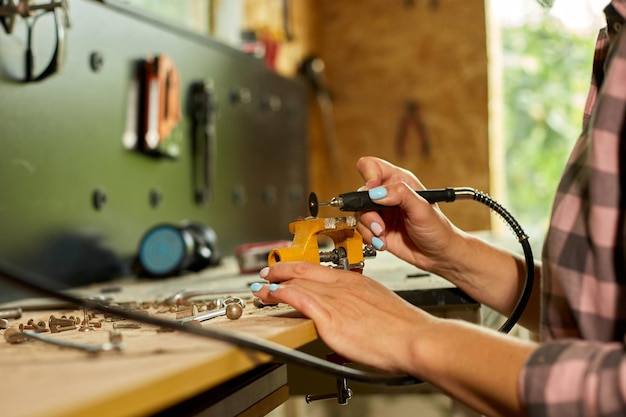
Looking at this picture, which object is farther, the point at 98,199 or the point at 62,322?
the point at 98,199

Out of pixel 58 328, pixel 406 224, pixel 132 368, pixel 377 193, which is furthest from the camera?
pixel 406 224

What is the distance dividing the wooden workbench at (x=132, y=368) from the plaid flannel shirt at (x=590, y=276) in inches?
9.7

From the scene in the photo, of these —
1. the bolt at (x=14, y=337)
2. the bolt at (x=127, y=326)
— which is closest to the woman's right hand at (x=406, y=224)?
the bolt at (x=127, y=326)

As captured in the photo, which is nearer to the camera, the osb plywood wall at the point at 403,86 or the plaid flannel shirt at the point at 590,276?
the plaid flannel shirt at the point at 590,276

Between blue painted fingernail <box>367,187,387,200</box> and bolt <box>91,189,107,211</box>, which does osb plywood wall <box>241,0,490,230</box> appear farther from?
blue painted fingernail <box>367,187,387,200</box>

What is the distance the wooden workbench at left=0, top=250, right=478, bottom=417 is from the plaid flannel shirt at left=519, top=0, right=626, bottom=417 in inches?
9.7

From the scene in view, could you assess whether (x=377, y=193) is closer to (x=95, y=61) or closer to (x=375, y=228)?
(x=375, y=228)

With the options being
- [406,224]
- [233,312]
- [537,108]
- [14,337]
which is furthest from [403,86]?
[14,337]

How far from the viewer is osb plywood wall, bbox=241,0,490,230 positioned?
12.9 feet

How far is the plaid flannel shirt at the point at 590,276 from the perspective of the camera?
2.17 feet

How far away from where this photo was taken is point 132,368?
1.89 feet

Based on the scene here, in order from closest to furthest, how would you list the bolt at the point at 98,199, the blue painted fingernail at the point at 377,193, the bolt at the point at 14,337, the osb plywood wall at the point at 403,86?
the bolt at the point at 14,337 < the blue painted fingernail at the point at 377,193 < the bolt at the point at 98,199 < the osb plywood wall at the point at 403,86

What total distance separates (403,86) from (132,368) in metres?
3.62

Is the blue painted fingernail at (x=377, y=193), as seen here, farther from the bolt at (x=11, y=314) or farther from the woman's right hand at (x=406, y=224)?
the bolt at (x=11, y=314)
